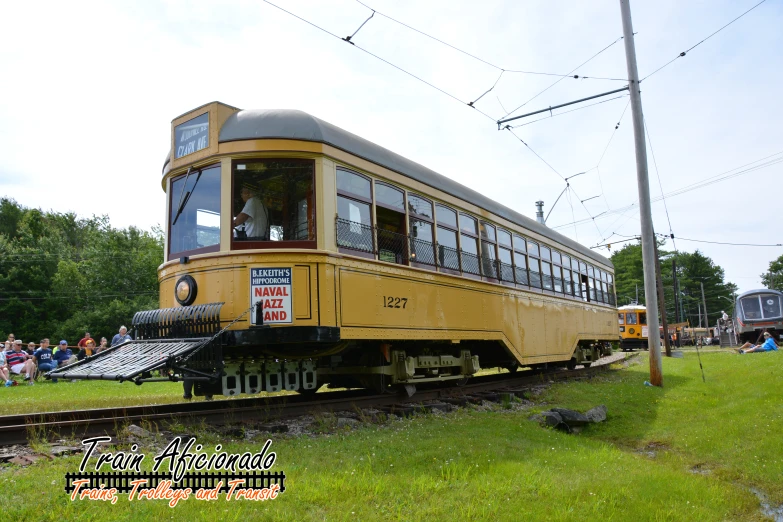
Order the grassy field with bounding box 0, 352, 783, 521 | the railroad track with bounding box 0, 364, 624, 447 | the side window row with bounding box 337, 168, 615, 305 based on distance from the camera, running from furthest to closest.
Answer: the side window row with bounding box 337, 168, 615, 305 < the railroad track with bounding box 0, 364, 624, 447 < the grassy field with bounding box 0, 352, 783, 521

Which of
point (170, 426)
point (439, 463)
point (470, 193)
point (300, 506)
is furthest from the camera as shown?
point (470, 193)

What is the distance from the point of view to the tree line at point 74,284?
118 ft

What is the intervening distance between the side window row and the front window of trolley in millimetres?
443

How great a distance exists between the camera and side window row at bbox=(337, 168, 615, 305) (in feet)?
24.5

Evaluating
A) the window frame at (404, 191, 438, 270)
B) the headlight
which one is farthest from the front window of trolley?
the window frame at (404, 191, 438, 270)

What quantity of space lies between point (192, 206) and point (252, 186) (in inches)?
34.3

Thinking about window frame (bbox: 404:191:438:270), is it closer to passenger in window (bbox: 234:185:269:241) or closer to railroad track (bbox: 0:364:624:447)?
railroad track (bbox: 0:364:624:447)

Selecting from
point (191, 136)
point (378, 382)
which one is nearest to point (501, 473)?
point (378, 382)

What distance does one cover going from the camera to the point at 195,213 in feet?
23.6

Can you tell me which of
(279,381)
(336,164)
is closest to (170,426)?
(279,381)

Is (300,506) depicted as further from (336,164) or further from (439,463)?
(336,164)

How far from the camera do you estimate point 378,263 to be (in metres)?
7.59

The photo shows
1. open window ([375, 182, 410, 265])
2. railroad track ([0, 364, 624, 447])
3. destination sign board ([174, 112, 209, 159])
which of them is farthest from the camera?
open window ([375, 182, 410, 265])

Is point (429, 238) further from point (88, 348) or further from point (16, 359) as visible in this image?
point (16, 359)
